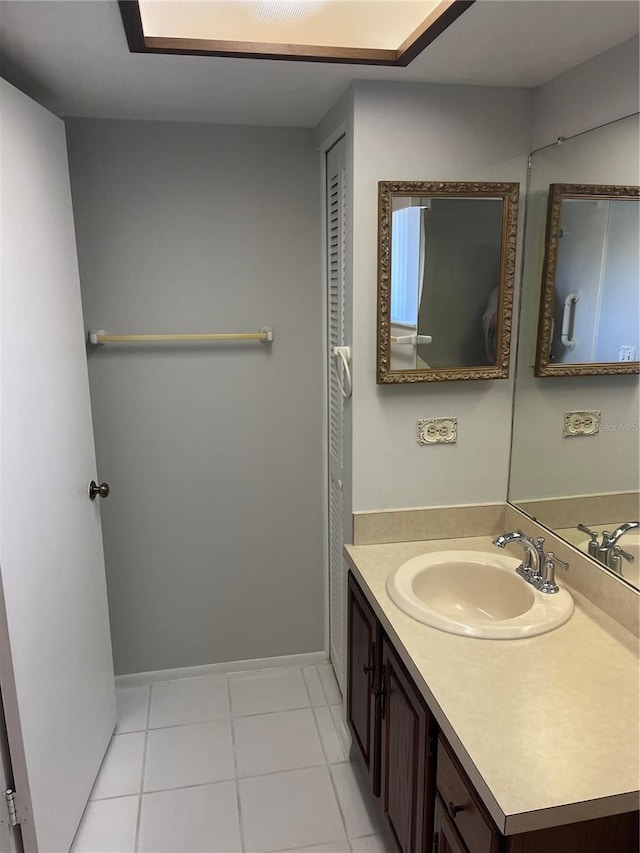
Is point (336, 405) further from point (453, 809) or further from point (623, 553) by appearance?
point (453, 809)

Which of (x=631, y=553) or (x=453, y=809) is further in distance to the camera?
(x=631, y=553)

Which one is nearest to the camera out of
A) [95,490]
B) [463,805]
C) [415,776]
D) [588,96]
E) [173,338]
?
[463,805]

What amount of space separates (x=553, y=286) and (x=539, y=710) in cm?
113

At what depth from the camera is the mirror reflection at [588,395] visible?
1.48 meters

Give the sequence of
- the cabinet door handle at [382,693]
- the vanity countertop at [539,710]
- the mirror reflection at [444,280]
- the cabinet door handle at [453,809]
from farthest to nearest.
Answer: the mirror reflection at [444,280]
the cabinet door handle at [382,693]
the cabinet door handle at [453,809]
the vanity countertop at [539,710]

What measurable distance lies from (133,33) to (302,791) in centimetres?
225

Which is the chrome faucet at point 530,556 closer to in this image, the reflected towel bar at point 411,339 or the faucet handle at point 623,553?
the faucet handle at point 623,553

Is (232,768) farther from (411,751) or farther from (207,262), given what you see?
(207,262)

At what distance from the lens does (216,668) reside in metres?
2.68

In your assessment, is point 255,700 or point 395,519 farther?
point 255,700

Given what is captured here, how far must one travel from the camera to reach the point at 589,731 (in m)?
1.19

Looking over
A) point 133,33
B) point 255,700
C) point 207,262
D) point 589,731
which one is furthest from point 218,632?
point 133,33

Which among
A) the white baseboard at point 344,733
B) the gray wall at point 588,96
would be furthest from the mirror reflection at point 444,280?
the white baseboard at point 344,733

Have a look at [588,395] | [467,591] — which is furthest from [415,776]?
[588,395]
